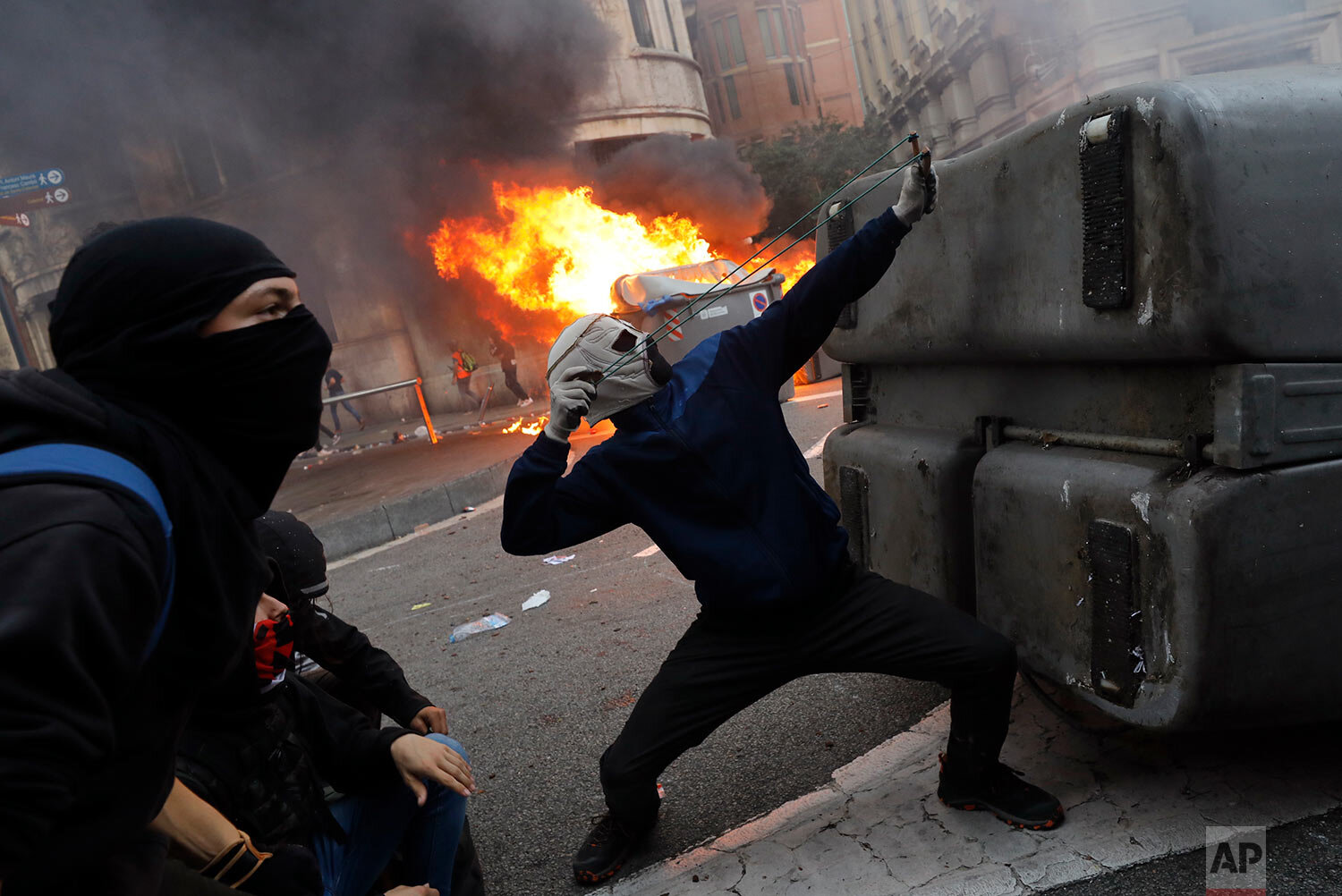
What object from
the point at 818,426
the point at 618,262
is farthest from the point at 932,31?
the point at 818,426

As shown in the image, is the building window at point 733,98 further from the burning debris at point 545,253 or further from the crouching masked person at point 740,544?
the crouching masked person at point 740,544

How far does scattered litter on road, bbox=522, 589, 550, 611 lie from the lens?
4970 millimetres

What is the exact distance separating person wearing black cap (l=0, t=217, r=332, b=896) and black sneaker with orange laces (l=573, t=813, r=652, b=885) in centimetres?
149

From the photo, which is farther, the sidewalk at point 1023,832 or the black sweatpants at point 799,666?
the black sweatpants at point 799,666

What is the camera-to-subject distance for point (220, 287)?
3.96 feet

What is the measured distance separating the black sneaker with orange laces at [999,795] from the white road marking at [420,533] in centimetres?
572

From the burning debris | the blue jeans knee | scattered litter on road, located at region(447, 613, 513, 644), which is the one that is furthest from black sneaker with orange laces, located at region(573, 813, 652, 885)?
the burning debris

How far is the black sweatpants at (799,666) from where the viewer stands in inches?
91.0

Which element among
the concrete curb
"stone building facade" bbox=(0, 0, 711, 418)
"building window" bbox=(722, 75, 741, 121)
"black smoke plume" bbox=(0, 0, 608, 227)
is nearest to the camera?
the concrete curb

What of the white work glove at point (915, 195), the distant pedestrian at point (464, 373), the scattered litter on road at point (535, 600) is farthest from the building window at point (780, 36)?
the white work glove at point (915, 195)

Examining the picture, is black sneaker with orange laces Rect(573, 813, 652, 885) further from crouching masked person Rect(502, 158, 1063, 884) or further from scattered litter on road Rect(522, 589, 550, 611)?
scattered litter on road Rect(522, 589, 550, 611)

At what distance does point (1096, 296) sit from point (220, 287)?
5.84 ft

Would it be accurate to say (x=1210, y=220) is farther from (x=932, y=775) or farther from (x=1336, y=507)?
(x=932, y=775)

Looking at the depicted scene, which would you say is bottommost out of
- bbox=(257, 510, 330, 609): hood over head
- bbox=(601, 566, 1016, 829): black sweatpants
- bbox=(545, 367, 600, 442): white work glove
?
bbox=(601, 566, 1016, 829): black sweatpants
